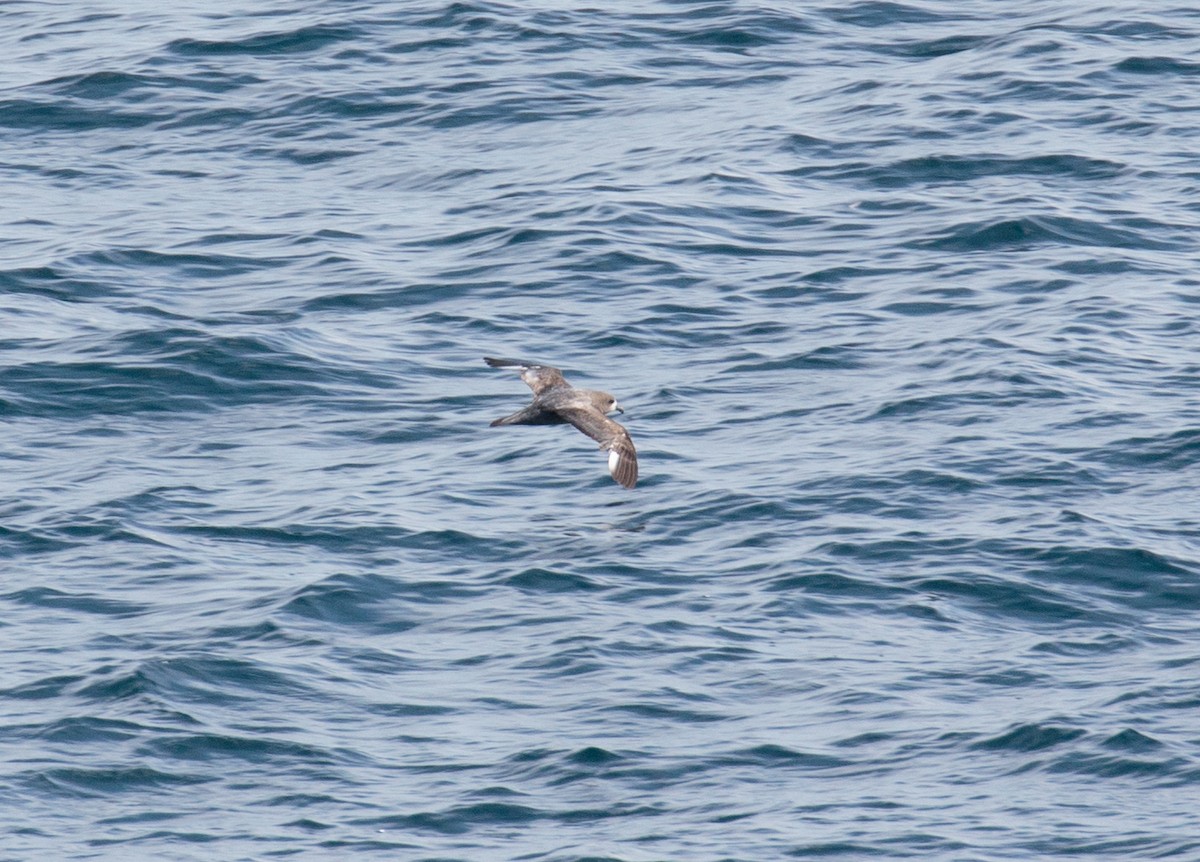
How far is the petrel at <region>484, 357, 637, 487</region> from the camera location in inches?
667

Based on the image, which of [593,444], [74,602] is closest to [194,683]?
[74,602]

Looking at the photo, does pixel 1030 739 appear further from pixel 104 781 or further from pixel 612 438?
pixel 104 781

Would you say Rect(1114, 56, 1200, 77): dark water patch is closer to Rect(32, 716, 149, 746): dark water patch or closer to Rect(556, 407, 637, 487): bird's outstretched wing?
Rect(556, 407, 637, 487): bird's outstretched wing

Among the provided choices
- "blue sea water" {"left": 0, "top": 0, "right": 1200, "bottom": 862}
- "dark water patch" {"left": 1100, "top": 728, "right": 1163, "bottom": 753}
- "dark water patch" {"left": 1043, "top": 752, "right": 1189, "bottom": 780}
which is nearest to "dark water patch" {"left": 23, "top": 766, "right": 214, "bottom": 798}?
"blue sea water" {"left": 0, "top": 0, "right": 1200, "bottom": 862}

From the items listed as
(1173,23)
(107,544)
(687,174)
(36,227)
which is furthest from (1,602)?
(1173,23)

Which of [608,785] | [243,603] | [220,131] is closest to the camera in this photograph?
[608,785]

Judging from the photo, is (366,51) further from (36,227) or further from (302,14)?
(36,227)

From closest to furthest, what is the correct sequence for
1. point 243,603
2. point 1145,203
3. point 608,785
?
1. point 608,785
2. point 243,603
3. point 1145,203

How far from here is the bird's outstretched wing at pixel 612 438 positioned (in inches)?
667

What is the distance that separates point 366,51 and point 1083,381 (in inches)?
479

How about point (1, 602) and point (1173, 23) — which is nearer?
point (1, 602)

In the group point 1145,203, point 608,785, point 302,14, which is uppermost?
point 302,14

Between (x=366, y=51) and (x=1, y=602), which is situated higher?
(x=366, y=51)

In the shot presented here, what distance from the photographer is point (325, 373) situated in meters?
Result: 19.6
